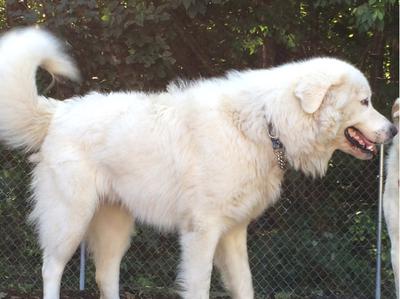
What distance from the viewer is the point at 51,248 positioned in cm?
483

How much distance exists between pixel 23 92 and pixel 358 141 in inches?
90.6

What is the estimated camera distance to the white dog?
14.5 feet

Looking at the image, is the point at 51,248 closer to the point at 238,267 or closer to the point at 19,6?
the point at 238,267

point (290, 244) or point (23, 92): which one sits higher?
point (23, 92)

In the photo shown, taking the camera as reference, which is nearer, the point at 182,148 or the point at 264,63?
the point at 182,148

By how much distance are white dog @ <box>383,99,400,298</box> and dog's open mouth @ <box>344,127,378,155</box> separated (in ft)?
0.98

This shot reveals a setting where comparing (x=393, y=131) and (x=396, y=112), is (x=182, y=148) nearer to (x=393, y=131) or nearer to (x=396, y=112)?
(x=393, y=131)

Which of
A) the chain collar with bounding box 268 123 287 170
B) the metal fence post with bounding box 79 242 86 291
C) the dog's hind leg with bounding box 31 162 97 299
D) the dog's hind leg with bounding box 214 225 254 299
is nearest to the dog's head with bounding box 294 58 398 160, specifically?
the chain collar with bounding box 268 123 287 170

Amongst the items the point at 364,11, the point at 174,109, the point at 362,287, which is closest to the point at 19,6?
the point at 174,109

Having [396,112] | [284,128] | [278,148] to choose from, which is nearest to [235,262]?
[278,148]

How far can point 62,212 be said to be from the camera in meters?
4.78

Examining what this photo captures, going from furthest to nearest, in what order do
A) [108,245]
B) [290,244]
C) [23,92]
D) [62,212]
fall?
[290,244] < [108,245] < [23,92] < [62,212]

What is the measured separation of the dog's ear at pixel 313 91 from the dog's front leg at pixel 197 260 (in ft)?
3.14

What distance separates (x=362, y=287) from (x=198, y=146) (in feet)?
9.46
